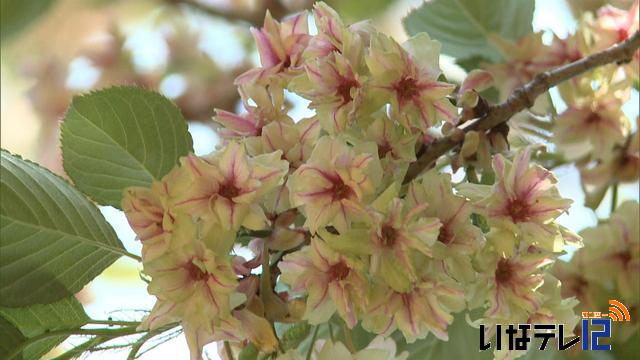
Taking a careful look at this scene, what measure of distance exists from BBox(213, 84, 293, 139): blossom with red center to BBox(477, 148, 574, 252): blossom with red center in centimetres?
12

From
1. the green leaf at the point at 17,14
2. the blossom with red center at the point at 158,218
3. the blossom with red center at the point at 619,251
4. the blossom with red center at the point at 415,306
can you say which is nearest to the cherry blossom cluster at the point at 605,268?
the blossom with red center at the point at 619,251

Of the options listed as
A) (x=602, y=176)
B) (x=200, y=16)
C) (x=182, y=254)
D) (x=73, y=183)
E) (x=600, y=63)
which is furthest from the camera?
(x=200, y=16)

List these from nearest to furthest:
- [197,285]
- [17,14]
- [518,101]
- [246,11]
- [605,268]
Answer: [197,285] → [518,101] → [605,268] → [17,14] → [246,11]

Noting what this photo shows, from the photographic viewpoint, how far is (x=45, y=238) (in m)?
0.55

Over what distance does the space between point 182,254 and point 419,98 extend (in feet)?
0.49

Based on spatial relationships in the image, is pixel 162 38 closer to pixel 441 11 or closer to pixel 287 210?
Result: pixel 441 11

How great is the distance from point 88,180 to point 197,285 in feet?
0.42

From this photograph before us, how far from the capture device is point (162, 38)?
1.48 m

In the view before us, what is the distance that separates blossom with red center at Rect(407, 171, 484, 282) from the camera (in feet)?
1.67

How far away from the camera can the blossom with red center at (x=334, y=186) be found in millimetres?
486

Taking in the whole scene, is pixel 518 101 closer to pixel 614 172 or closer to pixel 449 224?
pixel 449 224

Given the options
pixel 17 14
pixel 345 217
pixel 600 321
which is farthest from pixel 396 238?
pixel 17 14

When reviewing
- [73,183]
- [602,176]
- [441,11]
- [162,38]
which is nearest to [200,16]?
[162,38]

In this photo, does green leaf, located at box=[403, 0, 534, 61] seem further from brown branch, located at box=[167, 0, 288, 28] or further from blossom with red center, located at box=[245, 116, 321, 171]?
brown branch, located at box=[167, 0, 288, 28]
